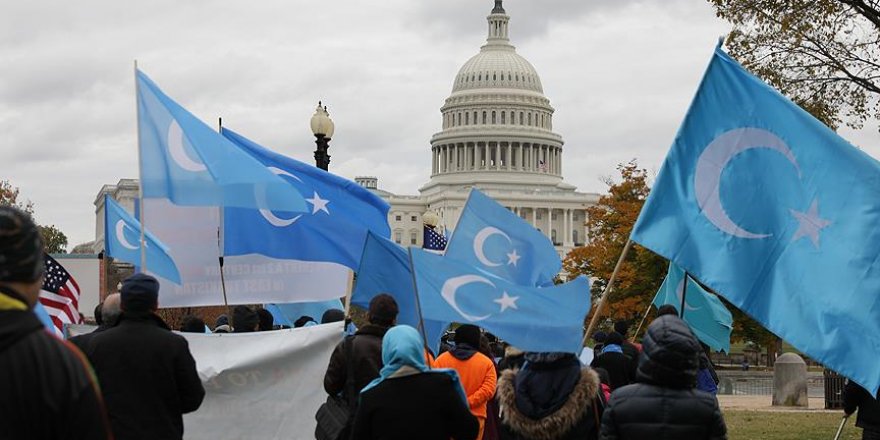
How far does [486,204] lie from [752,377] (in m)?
36.3

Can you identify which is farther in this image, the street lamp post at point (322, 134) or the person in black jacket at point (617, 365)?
the street lamp post at point (322, 134)

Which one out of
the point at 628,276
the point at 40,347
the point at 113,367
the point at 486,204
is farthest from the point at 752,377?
the point at 40,347


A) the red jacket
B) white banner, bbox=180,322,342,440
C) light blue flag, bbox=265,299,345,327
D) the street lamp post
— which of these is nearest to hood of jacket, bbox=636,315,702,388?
the red jacket

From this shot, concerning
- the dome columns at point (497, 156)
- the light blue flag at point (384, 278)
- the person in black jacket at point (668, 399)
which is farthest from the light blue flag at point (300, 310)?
the dome columns at point (497, 156)

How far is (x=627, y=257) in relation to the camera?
62.2m

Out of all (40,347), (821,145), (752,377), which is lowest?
(752,377)

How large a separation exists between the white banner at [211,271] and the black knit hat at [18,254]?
6877 mm

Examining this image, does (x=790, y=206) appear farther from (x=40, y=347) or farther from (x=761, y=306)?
(x=40, y=347)

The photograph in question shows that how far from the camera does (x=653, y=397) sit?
6254mm

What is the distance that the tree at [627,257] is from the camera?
5644cm

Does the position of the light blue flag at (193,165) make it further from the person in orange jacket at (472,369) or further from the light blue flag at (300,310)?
the light blue flag at (300,310)

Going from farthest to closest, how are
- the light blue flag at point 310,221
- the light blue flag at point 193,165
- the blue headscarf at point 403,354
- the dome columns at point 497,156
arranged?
the dome columns at point 497,156, the light blue flag at point 310,221, the light blue flag at point 193,165, the blue headscarf at point 403,354

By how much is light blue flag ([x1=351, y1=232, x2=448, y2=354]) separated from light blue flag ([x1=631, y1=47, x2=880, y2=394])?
1853 millimetres

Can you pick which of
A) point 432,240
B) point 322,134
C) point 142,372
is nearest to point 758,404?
point 432,240
